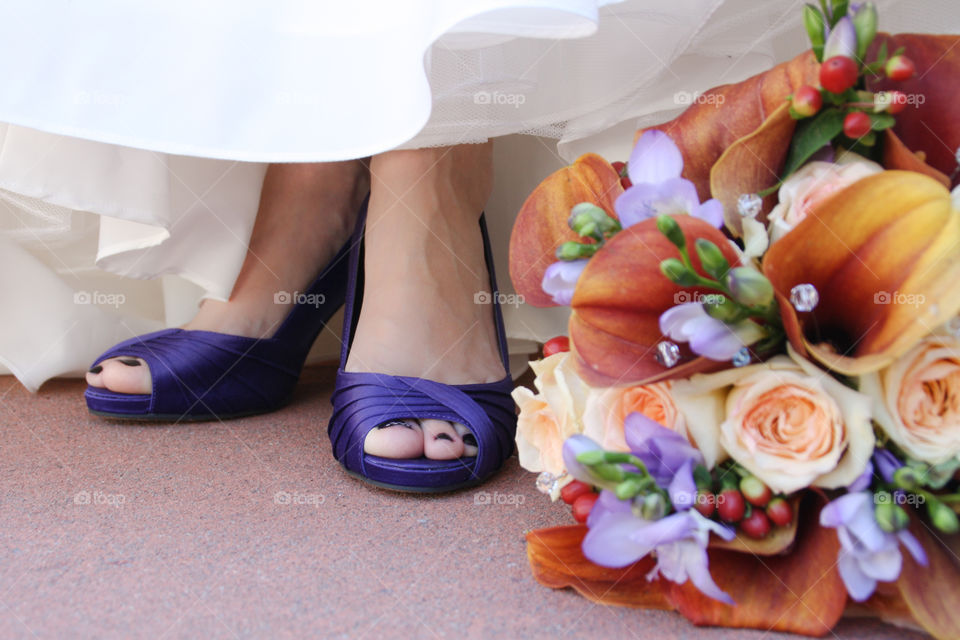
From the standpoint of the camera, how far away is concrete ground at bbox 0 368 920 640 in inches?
16.7

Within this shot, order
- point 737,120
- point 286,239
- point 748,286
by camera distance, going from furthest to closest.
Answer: point 286,239 < point 737,120 < point 748,286

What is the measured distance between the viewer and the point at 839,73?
37cm

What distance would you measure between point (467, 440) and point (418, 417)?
0.05 metres

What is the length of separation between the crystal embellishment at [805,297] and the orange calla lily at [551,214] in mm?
145

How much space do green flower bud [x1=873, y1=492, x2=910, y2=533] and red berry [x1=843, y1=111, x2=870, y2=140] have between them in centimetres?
19

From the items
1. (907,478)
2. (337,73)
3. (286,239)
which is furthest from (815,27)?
(286,239)

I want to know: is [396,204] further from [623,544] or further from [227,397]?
[623,544]

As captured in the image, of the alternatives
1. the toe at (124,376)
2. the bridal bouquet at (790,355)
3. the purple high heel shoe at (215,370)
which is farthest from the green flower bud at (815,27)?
the toe at (124,376)

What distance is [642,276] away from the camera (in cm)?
38

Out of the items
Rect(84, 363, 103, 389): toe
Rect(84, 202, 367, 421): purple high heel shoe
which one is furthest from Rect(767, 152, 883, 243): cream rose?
Rect(84, 363, 103, 389): toe

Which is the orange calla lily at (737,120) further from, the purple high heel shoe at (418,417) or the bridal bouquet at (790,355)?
the purple high heel shoe at (418,417)

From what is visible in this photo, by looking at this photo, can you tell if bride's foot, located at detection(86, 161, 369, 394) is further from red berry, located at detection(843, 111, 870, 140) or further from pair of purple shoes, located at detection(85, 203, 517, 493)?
red berry, located at detection(843, 111, 870, 140)

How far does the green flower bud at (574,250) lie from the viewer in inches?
16.5

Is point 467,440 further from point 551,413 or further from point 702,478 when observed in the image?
point 702,478
